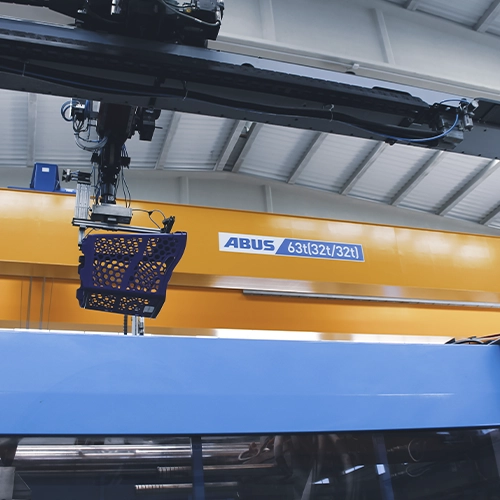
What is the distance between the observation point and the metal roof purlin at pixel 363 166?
27.9 feet

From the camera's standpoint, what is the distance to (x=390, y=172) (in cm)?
920

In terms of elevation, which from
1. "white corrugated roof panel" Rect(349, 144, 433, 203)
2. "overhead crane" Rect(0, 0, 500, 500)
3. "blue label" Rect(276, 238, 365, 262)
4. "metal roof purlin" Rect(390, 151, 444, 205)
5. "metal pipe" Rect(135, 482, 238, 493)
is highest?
"white corrugated roof panel" Rect(349, 144, 433, 203)

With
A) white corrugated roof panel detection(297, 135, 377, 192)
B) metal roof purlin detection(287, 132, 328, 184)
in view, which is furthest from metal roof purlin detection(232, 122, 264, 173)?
white corrugated roof panel detection(297, 135, 377, 192)

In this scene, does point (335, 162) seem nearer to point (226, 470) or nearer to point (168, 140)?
point (168, 140)

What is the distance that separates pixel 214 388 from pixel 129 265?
0.75 meters

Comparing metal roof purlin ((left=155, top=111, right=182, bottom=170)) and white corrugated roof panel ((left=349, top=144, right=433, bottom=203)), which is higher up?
metal roof purlin ((left=155, top=111, right=182, bottom=170))

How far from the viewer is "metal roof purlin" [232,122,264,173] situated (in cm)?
824

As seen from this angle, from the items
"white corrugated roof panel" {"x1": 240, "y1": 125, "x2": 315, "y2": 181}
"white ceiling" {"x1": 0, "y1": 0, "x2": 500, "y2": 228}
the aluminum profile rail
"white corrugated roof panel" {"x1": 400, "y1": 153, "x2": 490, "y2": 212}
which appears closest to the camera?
the aluminum profile rail

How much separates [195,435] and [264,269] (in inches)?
79.7

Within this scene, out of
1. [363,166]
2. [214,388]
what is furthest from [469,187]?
[214,388]

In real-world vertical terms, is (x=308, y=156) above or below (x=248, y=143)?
below

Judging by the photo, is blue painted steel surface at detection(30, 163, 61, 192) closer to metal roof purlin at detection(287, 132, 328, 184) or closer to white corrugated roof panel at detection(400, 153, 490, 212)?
metal roof purlin at detection(287, 132, 328, 184)

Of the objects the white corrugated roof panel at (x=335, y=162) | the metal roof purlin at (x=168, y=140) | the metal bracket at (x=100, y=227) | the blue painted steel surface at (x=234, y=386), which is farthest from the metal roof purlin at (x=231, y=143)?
the blue painted steel surface at (x=234, y=386)

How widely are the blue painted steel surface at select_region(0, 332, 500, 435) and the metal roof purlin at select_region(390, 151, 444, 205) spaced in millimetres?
6791
